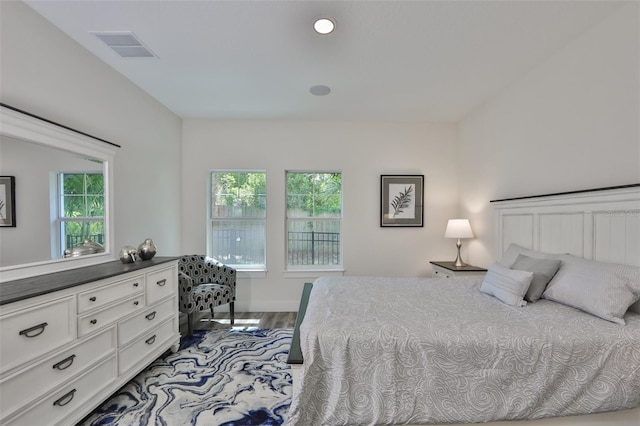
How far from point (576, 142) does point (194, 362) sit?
3724 mm

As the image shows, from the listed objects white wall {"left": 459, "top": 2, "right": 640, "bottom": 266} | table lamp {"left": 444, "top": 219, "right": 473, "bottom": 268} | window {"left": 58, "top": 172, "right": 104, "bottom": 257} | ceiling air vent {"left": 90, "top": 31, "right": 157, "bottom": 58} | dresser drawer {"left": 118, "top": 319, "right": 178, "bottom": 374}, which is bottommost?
dresser drawer {"left": 118, "top": 319, "right": 178, "bottom": 374}

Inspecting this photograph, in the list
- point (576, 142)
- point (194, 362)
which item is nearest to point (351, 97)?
point (576, 142)

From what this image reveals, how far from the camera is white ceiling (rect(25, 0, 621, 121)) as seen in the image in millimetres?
1843

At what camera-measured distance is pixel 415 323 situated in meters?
1.58

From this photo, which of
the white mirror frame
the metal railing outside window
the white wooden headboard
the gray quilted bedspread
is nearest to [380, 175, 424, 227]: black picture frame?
the metal railing outside window

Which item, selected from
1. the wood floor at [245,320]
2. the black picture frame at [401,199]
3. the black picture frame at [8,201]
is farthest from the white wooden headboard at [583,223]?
the black picture frame at [8,201]

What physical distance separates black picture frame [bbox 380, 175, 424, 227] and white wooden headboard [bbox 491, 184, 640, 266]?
1.25 metres

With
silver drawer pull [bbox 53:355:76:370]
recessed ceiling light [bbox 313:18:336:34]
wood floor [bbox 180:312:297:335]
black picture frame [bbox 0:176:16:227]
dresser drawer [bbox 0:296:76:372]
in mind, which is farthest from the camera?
wood floor [bbox 180:312:297:335]

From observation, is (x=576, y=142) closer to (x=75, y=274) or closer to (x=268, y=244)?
(x=268, y=244)

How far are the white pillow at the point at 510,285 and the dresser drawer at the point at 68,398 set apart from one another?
2790mm

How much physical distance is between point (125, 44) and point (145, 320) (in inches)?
86.9

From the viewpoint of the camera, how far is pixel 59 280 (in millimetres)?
1704

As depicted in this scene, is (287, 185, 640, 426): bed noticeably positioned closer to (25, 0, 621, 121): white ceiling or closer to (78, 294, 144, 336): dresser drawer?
(78, 294, 144, 336): dresser drawer

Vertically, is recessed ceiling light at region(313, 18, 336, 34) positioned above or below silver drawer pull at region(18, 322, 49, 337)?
above
